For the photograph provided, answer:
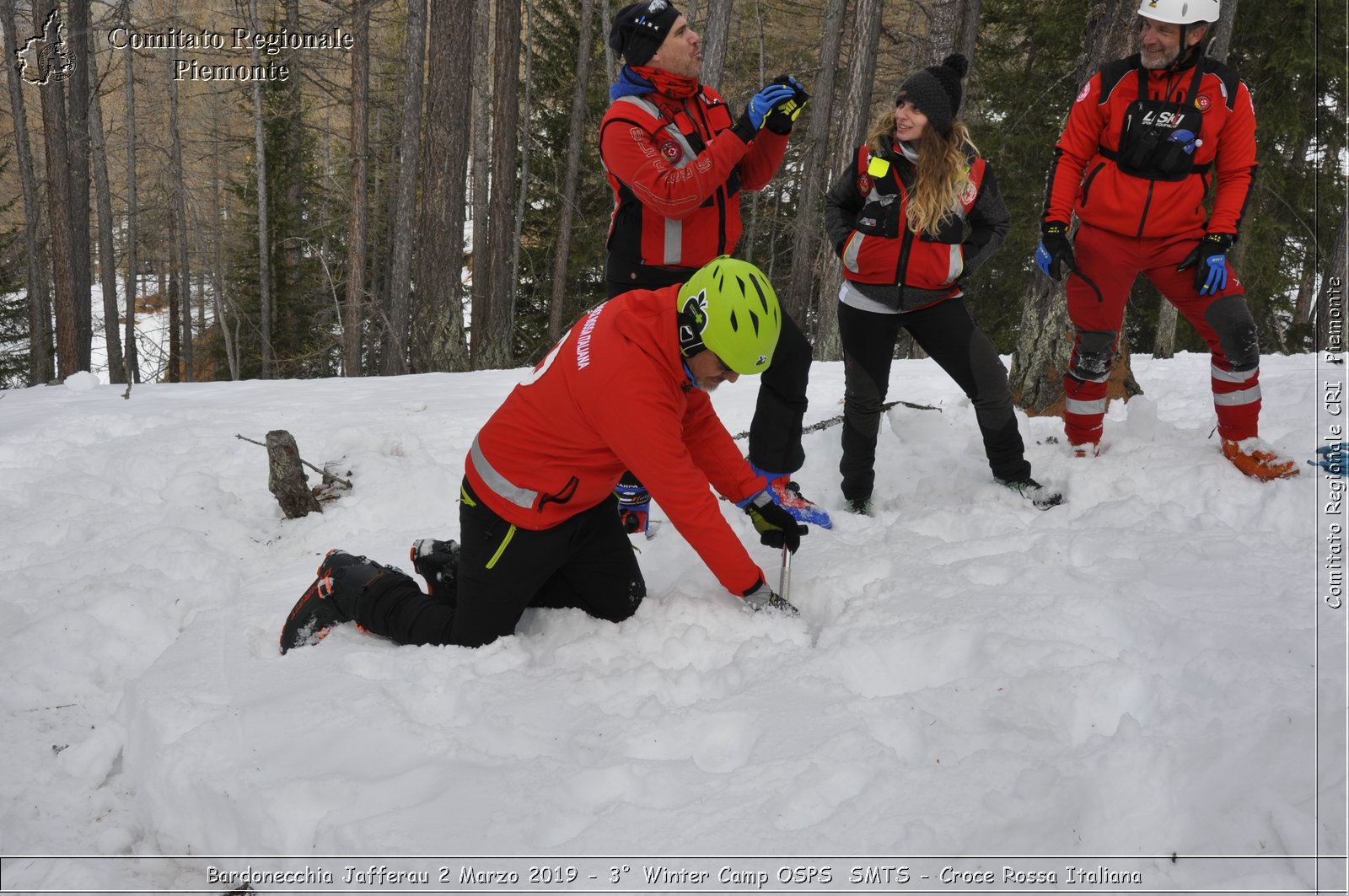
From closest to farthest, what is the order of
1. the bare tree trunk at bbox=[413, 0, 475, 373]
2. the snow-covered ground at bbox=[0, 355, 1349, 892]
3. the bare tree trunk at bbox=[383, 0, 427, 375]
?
the snow-covered ground at bbox=[0, 355, 1349, 892] < the bare tree trunk at bbox=[413, 0, 475, 373] < the bare tree trunk at bbox=[383, 0, 427, 375]

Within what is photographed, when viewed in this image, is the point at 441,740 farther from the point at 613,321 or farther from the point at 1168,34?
the point at 1168,34

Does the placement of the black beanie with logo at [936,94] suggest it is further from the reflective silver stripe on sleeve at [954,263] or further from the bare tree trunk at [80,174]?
the bare tree trunk at [80,174]

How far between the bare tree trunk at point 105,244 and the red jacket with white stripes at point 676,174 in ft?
59.8

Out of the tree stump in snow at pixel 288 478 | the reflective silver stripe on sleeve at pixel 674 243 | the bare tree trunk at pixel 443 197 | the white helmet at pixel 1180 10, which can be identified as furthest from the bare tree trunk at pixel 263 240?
the white helmet at pixel 1180 10

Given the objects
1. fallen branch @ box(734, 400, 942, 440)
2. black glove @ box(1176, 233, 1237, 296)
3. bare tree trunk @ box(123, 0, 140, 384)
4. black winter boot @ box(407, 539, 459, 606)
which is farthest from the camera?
bare tree trunk @ box(123, 0, 140, 384)

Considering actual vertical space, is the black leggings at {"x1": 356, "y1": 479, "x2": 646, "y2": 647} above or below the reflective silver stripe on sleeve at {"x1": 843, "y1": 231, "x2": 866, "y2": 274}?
below

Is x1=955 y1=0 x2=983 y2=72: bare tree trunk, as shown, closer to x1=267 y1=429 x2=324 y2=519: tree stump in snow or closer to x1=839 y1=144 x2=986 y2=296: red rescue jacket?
x1=839 y1=144 x2=986 y2=296: red rescue jacket

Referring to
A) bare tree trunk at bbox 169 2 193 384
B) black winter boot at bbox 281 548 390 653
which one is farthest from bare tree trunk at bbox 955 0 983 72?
bare tree trunk at bbox 169 2 193 384

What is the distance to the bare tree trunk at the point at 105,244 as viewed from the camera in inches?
723

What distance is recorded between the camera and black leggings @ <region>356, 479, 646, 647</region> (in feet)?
10.4

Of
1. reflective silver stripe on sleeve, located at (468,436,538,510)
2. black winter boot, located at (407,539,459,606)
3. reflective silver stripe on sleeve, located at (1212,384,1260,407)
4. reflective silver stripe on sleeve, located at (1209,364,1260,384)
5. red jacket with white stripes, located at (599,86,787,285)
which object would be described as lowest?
black winter boot, located at (407,539,459,606)

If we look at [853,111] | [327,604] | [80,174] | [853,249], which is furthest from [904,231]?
[80,174]

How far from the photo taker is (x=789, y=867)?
2098 millimetres

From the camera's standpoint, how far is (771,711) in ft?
8.85
